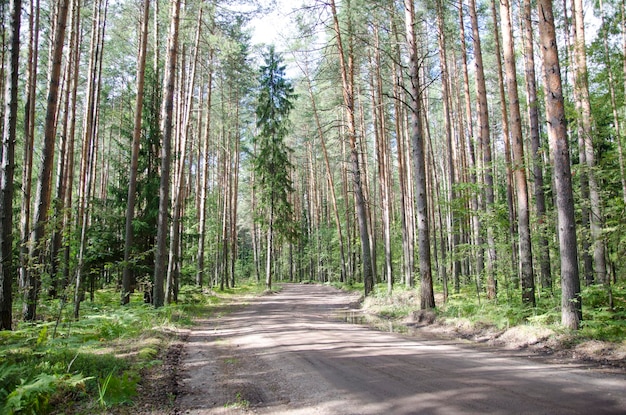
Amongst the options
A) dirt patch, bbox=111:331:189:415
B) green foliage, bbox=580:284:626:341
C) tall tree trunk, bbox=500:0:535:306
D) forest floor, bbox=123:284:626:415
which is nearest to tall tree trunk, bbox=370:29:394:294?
tall tree trunk, bbox=500:0:535:306

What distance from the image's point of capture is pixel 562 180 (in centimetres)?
749

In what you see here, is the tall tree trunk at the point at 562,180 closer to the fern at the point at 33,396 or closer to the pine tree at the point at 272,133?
the fern at the point at 33,396

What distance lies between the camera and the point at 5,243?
21.5 feet

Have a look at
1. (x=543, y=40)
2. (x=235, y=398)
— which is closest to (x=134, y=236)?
(x=235, y=398)

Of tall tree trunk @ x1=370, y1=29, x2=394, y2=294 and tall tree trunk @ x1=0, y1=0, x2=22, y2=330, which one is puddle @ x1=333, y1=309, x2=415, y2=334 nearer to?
tall tree trunk @ x1=370, y1=29, x2=394, y2=294

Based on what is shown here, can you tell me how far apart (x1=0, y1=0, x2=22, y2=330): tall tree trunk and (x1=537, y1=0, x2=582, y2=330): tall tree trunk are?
9.57 metres

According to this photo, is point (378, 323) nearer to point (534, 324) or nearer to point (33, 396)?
point (534, 324)

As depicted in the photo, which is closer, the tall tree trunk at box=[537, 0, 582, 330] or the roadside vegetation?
the roadside vegetation

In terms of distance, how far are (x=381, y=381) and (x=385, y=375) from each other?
10.4 inches

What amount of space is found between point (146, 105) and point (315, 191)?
29.0 m

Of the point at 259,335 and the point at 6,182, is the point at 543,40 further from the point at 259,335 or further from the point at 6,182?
the point at 6,182

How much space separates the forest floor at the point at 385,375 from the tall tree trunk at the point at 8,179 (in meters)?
2.74

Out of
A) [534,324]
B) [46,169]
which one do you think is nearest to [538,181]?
[534,324]

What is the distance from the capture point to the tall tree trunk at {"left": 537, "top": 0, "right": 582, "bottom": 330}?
724 centimetres
